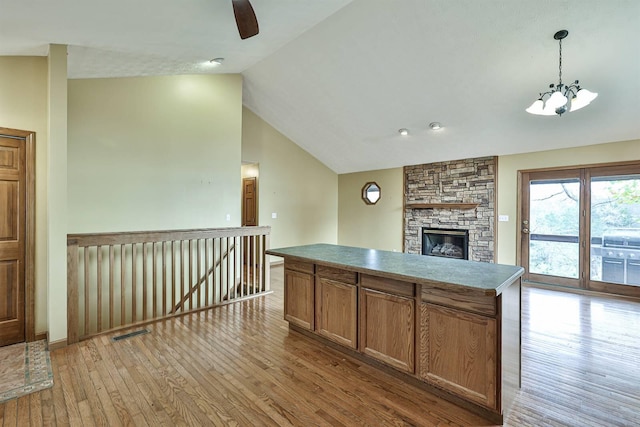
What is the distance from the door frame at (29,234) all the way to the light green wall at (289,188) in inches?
154

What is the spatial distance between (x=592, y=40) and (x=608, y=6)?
42cm

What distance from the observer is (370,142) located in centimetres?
659

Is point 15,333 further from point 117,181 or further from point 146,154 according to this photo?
point 146,154

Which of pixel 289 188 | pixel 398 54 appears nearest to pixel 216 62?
pixel 398 54

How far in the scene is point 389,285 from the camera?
7.84ft

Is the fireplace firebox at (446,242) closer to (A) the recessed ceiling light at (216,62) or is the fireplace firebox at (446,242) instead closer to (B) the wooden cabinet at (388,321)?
(B) the wooden cabinet at (388,321)

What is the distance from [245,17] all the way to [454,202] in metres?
5.57

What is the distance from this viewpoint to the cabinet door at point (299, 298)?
306 centimetres

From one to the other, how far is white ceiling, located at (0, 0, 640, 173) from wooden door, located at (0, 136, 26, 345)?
3.31 feet

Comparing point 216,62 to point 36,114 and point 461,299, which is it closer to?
point 36,114

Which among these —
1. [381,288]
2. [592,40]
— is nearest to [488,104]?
[592,40]

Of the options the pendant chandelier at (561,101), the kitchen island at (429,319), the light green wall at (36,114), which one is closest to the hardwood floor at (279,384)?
the kitchen island at (429,319)

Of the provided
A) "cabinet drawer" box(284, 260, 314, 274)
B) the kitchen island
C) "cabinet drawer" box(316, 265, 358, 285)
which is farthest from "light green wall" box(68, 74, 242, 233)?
"cabinet drawer" box(316, 265, 358, 285)

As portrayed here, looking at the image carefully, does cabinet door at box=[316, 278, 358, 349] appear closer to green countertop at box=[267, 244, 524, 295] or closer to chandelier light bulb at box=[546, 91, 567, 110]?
green countertop at box=[267, 244, 524, 295]
